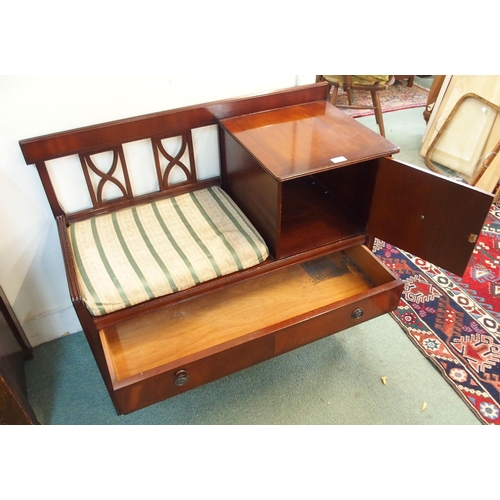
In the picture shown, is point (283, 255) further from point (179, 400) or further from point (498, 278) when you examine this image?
point (498, 278)

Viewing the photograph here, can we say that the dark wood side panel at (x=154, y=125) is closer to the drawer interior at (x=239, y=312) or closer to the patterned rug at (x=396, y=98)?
the drawer interior at (x=239, y=312)

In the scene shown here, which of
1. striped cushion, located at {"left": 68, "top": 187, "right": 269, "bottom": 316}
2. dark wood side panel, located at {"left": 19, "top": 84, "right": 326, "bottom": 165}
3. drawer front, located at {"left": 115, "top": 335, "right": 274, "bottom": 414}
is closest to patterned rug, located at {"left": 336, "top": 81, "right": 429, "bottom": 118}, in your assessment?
dark wood side panel, located at {"left": 19, "top": 84, "right": 326, "bottom": 165}

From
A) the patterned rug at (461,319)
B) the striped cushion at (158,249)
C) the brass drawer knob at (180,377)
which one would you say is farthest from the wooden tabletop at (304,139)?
the patterned rug at (461,319)

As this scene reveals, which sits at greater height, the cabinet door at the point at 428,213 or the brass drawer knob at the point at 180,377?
the cabinet door at the point at 428,213

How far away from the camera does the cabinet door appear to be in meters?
0.95

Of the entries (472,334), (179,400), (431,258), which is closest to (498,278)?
(472,334)

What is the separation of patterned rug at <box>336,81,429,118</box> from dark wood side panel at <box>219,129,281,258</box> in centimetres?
164

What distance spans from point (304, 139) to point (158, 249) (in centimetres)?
45

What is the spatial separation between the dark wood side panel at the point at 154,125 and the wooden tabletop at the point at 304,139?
3cm

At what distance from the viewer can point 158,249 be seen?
1.07 metres

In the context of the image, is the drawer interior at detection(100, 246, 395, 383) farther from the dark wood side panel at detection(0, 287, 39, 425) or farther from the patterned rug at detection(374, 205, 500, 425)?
the patterned rug at detection(374, 205, 500, 425)

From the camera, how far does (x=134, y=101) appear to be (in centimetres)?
110

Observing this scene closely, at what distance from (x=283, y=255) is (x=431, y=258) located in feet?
1.18

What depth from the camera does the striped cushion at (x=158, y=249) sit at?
3.22 ft
